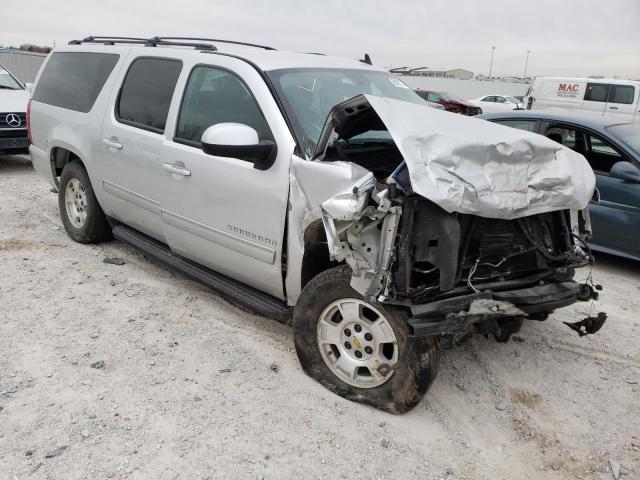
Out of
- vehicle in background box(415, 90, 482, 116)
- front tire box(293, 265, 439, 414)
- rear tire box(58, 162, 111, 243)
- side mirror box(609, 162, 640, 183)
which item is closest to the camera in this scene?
front tire box(293, 265, 439, 414)

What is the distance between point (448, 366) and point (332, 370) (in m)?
0.84

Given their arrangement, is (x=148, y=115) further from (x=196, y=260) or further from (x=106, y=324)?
(x=106, y=324)

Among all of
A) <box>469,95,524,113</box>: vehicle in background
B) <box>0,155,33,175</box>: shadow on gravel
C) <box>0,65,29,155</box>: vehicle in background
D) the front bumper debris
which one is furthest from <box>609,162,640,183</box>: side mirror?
<box>469,95,524,113</box>: vehicle in background

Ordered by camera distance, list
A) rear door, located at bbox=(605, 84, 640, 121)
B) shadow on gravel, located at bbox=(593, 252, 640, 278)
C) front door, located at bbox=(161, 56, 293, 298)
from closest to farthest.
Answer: front door, located at bbox=(161, 56, 293, 298)
shadow on gravel, located at bbox=(593, 252, 640, 278)
rear door, located at bbox=(605, 84, 640, 121)

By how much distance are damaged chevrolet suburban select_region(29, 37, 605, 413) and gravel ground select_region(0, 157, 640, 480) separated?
0.31m

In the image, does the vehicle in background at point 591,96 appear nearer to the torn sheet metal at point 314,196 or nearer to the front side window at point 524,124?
the front side window at point 524,124

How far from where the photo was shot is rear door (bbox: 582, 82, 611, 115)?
16.0 metres

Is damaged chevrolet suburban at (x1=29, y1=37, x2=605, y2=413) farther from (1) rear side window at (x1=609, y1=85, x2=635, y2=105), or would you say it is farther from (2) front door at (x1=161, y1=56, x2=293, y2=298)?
(1) rear side window at (x1=609, y1=85, x2=635, y2=105)

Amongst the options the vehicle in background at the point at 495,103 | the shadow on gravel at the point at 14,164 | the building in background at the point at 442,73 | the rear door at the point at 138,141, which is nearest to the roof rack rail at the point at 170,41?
the rear door at the point at 138,141

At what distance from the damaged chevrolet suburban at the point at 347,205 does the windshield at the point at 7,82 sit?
263 inches

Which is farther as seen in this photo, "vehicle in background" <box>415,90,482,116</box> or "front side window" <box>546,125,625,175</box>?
"vehicle in background" <box>415,90,482,116</box>

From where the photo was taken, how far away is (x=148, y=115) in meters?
4.00

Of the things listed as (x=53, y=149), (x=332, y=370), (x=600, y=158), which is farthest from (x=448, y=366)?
(x=53, y=149)

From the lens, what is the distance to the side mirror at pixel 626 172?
4.97 m
